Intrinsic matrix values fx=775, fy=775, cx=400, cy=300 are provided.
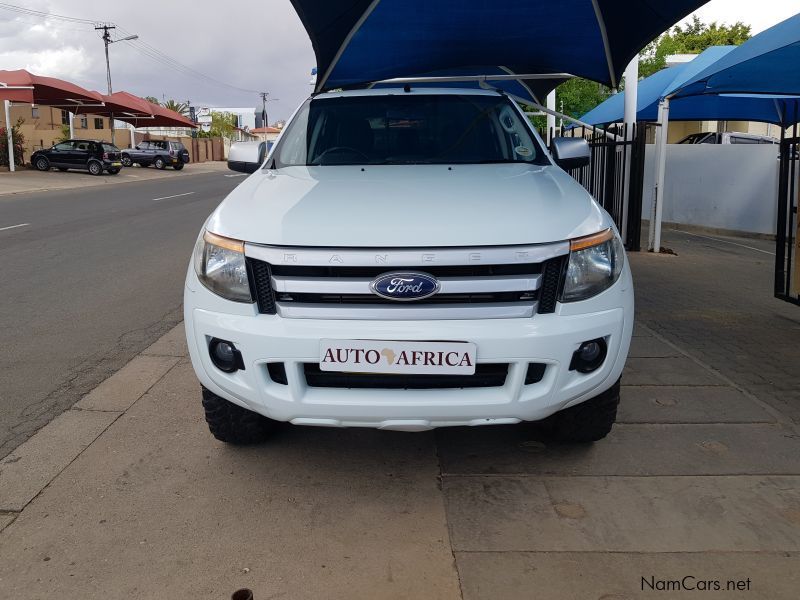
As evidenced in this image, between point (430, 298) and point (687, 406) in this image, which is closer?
point (430, 298)

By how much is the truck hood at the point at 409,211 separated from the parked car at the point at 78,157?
30.9 metres


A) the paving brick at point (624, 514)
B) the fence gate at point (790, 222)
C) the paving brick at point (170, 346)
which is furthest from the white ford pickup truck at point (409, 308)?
the fence gate at point (790, 222)

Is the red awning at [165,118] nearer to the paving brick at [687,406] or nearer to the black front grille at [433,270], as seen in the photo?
the paving brick at [687,406]

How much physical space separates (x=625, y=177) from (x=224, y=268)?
8.90m

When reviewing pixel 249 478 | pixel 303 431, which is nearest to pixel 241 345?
→ pixel 249 478

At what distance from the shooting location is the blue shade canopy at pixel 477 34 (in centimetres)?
684

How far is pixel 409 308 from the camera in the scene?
2904 mm

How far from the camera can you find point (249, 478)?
11.2 feet

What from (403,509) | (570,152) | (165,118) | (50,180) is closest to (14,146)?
(50,180)

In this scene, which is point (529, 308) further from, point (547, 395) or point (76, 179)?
point (76, 179)

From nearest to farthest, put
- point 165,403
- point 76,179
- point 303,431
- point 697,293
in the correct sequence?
1. point 303,431
2. point 165,403
3. point 697,293
4. point 76,179

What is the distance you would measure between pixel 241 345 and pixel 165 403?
1.59m

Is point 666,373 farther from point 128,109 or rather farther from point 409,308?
point 128,109

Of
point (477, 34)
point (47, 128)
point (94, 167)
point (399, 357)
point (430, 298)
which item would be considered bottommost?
point (94, 167)
